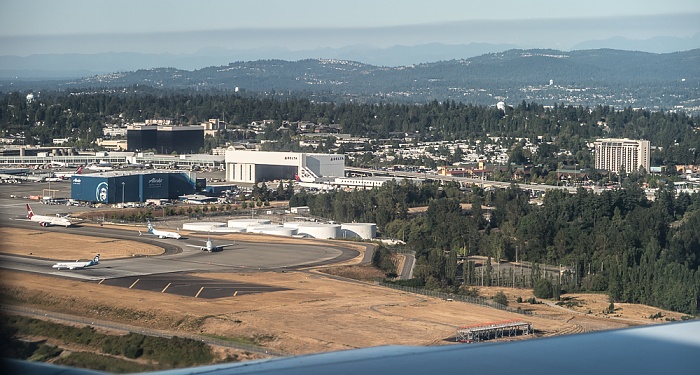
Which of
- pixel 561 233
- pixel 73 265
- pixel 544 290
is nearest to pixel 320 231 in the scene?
pixel 561 233

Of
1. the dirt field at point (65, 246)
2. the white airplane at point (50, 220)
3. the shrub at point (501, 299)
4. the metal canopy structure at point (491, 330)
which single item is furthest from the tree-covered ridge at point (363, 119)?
the metal canopy structure at point (491, 330)

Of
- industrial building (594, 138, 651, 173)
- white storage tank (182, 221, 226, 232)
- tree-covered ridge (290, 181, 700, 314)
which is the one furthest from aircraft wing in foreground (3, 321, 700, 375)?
industrial building (594, 138, 651, 173)

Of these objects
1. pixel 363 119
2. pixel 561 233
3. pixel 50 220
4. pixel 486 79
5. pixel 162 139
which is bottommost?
pixel 50 220

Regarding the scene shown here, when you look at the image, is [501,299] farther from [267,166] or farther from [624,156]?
[624,156]

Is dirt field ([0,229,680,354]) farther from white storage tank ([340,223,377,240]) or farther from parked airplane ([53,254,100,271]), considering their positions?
white storage tank ([340,223,377,240])

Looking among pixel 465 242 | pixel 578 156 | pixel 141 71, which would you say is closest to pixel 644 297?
pixel 465 242

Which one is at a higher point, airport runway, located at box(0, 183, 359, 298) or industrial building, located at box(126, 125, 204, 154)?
industrial building, located at box(126, 125, 204, 154)
